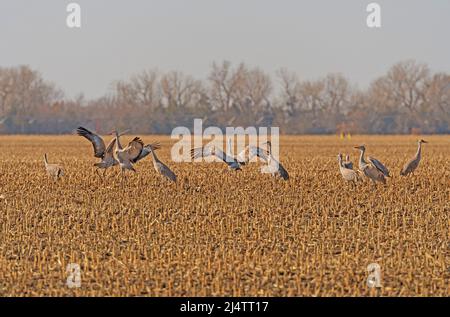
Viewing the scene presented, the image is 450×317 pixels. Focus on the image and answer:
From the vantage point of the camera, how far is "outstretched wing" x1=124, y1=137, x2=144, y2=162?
15.2 m

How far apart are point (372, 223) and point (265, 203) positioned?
236 centimetres

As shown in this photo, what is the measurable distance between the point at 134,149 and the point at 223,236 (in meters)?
5.95

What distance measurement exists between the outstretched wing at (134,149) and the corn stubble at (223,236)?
559 mm

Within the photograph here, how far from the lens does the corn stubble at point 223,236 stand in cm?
726

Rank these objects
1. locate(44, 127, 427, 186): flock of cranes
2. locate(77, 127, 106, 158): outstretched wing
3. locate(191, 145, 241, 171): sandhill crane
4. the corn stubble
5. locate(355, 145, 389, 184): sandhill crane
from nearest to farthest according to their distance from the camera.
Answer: the corn stubble → locate(355, 145, 389, 184): sandhill crane → locate(44, 127, 427, 186): flock of cranes → locate(77, 127, 106, 158): outstretched wing → locate(191, 145, 241, 171): sandhill crane

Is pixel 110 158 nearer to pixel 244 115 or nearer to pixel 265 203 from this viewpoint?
pixel 265 203

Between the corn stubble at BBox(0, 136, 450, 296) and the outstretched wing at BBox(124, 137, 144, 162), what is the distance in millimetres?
559

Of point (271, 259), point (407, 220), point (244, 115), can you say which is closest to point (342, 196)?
point (407, 220)

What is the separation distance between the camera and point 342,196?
44.8ft
